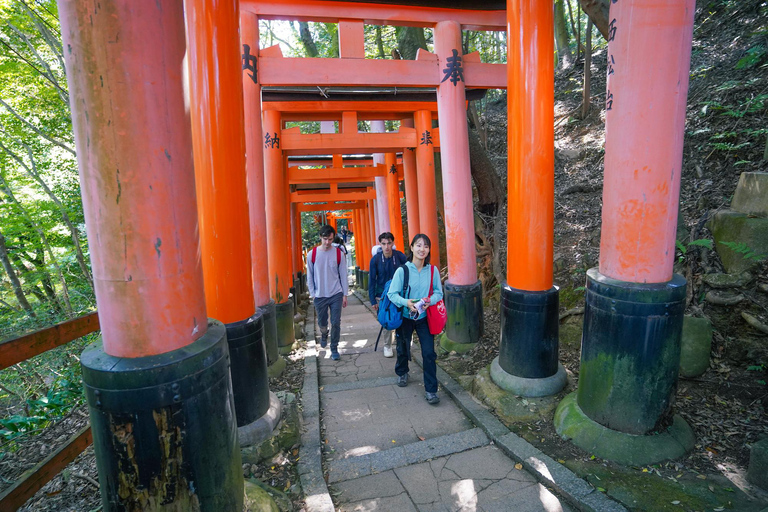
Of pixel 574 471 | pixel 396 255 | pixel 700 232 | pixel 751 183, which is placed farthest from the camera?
pixel 396 255

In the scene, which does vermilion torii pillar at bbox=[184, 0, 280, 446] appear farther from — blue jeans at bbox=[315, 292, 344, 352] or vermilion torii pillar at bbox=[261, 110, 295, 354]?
vermilion torii pillar at bbox=[261, 110, 295, 354]

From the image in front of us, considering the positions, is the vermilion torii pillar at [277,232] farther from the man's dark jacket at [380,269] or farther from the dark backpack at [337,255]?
the man's dark jacket at [380,269]

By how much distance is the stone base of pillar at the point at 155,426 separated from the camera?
1582 millimetres

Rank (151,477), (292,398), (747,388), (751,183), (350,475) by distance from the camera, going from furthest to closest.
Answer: (751,183), (292,398), (747,388), (350,475), (151,477)

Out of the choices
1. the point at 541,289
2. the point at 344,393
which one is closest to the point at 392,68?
the point at 541,289

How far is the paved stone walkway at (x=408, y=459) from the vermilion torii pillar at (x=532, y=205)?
32.3 inches

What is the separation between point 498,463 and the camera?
297 cm

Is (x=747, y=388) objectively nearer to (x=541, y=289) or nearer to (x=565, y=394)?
(x=565, y=394)

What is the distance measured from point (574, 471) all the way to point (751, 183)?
344 cm

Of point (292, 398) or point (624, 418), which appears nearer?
point (624, 418)

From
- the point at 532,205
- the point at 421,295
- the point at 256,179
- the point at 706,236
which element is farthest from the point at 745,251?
the point at 256,179

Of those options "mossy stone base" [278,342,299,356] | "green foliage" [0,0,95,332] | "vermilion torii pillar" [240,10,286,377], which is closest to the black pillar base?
"vermilion torii pillar" [240,10,286,377]

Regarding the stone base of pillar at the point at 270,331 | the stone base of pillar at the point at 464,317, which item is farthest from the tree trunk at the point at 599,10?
the stone base of pillar at the point at 270,331

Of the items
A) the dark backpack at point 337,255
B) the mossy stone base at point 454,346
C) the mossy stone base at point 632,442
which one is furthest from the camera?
the dark backpack at point 337,255
